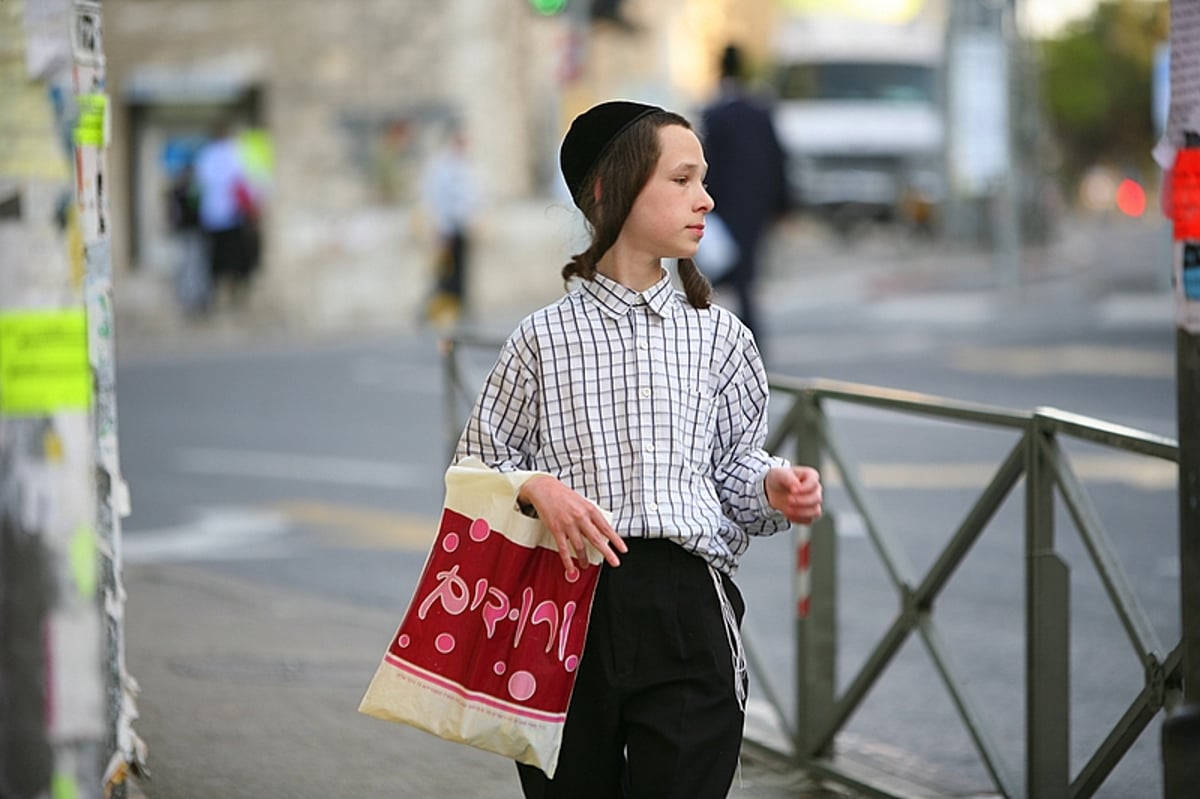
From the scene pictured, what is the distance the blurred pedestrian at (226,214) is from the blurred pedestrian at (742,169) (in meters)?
11.8

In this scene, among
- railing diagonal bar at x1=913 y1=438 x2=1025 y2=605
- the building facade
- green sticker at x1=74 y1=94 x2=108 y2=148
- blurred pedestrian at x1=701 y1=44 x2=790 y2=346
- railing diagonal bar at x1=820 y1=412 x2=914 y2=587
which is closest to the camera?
green sticker at x1=74 y1=94 x2=108 y2=148

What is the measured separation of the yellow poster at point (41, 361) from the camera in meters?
2.92

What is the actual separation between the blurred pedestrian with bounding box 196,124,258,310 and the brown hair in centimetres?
2103

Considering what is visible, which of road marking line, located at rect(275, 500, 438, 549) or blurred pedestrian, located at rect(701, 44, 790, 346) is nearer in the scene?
road marking line, located at rect(275, 500, 438, 549)

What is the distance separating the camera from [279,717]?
5934 millimetres

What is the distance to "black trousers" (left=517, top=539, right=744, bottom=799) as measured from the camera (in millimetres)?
3410

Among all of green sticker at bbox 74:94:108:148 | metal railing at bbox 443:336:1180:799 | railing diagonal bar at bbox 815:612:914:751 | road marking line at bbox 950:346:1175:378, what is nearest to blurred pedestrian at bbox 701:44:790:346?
road marking line at bbox 950:346:1175:378

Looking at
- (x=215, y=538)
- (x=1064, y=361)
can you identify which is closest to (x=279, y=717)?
(x=215, y=538)

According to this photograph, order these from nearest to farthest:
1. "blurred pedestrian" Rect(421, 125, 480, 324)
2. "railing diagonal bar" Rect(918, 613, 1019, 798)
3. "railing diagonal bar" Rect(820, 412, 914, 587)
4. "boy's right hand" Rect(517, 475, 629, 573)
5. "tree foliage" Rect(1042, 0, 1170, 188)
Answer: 1. "boy's right hand" Rect(517, 475, 629, 573)
2. "railing diagonal bar" Rect(918, 613, 1019, 798)
3. "railing diagonal bar" Rect(820, 412, 914, 587)
4. "blurred pedestrian" Rect(421, 125, 480, 324)
5. "tree foliage" Rect(1042, 0, 1170, 188)

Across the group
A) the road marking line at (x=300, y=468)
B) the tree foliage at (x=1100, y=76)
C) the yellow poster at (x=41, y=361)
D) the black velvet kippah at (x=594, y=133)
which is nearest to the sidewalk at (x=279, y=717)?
the black velvet kippah at (x=594, y=133)

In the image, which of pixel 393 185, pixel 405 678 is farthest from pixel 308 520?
pixel 393 185

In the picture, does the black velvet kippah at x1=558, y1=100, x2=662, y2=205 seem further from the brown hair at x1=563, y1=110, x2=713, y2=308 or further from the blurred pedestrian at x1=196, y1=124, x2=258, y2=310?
the blurred pedestrian at x1=196, y1=124, x2=258, y2=310

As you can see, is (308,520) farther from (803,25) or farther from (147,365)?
(803,25)

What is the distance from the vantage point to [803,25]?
34.3 m
